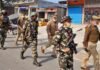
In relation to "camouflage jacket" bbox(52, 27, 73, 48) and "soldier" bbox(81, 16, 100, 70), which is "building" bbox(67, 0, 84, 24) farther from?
"camouflage jacket" bbox(52, 27, 73, 48)

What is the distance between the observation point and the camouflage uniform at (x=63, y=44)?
648 cm

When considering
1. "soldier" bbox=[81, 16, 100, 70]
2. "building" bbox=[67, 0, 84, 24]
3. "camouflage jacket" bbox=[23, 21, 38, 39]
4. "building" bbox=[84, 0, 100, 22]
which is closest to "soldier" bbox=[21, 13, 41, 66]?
"camouflage jacket" bbox=[23, 21, 38, 39]

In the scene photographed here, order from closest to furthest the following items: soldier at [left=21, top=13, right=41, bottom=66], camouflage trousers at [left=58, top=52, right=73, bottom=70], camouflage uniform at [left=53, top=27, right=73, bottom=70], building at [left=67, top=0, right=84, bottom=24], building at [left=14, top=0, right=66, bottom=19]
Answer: camouflage uniform at [left=53, top=27, right=73, bottom=70], camouflage trousers at [left=58, top=52, right=73, bottom=70], soldier at [left=21, top=13, right=41, bottom=66], building at [left=14, top=0, right=66, bottom=19], building at [left=67, top=0, right=84, bottom=24]

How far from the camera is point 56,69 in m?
9.39

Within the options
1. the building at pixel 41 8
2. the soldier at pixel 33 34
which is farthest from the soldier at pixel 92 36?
the building at pixel 41 8

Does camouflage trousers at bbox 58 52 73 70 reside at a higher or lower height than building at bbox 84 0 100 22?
higher

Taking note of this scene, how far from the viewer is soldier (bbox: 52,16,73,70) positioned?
650 centimetres

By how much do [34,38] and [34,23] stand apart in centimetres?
50

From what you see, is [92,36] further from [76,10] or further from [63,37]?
[76,10]

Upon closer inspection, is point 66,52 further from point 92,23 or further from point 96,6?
point 96,6

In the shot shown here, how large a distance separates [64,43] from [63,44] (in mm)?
32

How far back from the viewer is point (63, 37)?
258 inches

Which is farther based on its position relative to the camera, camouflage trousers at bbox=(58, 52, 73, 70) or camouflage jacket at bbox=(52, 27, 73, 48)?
camouflage trousers at bbox=(58, 52, 73, 70)

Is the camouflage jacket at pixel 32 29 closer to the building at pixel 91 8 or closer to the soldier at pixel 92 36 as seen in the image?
the soldier at pixel 92 36
